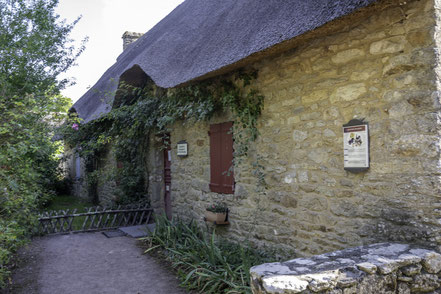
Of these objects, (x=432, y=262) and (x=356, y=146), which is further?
(x=356, y=146)

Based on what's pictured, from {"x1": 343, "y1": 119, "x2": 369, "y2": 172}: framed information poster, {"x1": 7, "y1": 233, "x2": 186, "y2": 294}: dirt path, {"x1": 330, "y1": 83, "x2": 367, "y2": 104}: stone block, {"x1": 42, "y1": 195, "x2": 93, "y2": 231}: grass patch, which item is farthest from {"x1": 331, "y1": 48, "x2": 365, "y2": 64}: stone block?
{"x1": 42, "y1": 195, "x2": 93, "y2": 231}: grass patch

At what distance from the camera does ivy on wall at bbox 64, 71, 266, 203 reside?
4.45 metres

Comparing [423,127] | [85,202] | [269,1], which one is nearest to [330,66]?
[423,127]

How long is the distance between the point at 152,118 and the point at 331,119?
4.03m

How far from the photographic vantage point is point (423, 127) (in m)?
2.67

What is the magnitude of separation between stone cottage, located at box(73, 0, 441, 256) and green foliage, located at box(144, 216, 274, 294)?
0.29 m

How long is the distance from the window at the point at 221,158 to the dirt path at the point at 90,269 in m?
1.35

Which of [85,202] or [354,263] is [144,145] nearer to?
[85,202]

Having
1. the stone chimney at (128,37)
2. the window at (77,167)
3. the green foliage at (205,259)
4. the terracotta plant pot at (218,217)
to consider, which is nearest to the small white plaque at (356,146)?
the green foliage at (205,259)

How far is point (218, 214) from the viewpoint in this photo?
15.7 ft

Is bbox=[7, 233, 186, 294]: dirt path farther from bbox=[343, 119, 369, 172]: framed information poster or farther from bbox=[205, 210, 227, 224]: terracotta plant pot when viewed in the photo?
bbox=[343, 119, 369, 172]: framed information poster

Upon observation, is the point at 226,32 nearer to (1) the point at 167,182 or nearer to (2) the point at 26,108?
(2) the point at 26,108

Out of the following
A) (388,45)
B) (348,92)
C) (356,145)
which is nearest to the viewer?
(388,45)

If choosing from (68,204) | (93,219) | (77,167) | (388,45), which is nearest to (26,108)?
(93,219)
